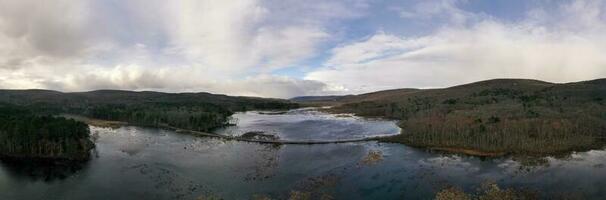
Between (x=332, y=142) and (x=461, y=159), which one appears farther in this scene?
(x=332, y=142)

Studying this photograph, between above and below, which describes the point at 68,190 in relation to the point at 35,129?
below

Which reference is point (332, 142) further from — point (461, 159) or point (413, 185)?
point (413, 185)

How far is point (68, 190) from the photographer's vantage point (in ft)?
167

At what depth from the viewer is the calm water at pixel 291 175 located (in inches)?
1857

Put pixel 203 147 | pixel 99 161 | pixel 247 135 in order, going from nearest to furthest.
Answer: pixel 99 161, pixel 203 147, pixel 247 135

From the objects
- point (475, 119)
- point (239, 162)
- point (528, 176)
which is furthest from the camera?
point (475, 119)

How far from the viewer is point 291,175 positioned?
5584cm

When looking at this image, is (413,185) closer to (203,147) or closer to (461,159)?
(461,159)

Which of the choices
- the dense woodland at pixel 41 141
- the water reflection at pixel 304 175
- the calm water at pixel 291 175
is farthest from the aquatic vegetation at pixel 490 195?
the dense woodland at pixel 41 141

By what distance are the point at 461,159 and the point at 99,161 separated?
5887cm

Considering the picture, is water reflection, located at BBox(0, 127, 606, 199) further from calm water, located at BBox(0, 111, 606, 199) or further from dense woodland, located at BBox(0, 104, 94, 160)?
dense woodland, located at BBox(0, 104, 94, 160)

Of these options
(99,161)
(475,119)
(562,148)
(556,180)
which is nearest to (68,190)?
(99,161)

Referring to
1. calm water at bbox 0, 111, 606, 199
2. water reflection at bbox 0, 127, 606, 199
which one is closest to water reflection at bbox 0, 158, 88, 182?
calm water at bbox 0, 111, 606, 199

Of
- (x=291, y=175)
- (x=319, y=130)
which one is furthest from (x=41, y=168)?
(x=319, y=130)
